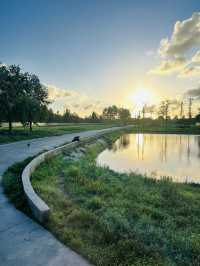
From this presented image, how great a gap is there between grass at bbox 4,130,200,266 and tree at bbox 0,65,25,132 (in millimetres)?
16284

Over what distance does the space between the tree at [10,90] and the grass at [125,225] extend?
16284 millimetres

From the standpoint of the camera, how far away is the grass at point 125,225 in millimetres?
2963

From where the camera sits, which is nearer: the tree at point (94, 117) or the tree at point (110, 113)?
the tree at point (94, 117)

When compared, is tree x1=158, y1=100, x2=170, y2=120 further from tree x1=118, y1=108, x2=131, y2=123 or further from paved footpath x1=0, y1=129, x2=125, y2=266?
paved footpath x1=0, y1=129, x2=125, y2=266

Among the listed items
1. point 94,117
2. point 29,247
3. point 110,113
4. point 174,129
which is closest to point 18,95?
point 29,247

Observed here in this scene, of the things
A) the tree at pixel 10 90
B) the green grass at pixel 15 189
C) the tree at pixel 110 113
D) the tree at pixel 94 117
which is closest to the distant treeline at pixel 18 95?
the tree at pixel 10 90

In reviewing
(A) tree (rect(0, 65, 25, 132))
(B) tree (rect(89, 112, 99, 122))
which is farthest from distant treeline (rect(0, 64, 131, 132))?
(B) tree (rect(89, 112, 99, 122))

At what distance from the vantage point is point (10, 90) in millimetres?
20859

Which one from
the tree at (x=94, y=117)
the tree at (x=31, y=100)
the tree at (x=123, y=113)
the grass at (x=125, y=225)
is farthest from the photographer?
the tree at (x=123, y=113)

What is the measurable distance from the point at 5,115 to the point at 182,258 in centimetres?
2291

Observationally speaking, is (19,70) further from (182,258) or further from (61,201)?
(182,258)

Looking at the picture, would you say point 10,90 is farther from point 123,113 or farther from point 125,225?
point 123,113

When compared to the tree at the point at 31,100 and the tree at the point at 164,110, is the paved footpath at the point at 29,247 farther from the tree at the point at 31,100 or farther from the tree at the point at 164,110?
the tree at the point at 164,110

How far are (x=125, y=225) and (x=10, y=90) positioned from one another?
21195 millimetres
